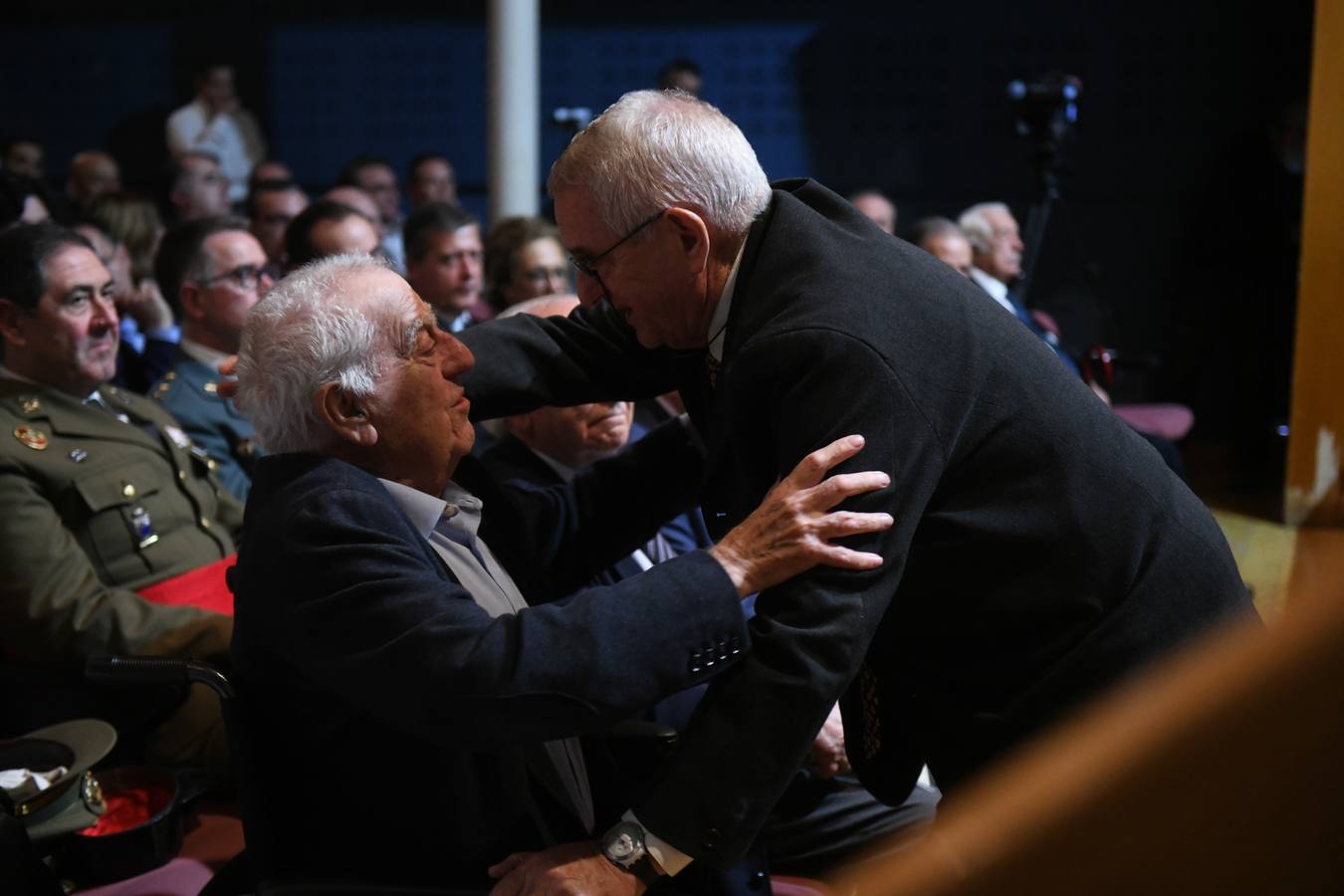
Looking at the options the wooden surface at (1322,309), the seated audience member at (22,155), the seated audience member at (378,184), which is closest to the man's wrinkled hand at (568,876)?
the wooden surface at (1322,309)

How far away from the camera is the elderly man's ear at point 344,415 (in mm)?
1366

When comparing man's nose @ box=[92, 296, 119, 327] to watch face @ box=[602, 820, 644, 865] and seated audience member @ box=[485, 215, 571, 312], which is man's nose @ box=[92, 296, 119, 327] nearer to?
seated audience member @ box=[485, 215, 571, 312]

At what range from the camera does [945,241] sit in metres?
4.52

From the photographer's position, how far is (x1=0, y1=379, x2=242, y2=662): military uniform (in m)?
2.05

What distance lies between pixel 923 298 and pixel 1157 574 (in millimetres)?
380

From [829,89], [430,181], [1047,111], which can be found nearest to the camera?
[1047,111]

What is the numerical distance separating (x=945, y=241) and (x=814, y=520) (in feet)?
11.5

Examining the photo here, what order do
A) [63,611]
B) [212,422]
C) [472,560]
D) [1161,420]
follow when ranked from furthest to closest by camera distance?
1. [1161,420]
2. [212,422]
3. [63,611]
4. [472,560]

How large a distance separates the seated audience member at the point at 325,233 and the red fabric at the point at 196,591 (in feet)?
4.83

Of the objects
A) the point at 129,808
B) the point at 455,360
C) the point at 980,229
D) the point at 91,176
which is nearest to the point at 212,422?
the point at 129,808

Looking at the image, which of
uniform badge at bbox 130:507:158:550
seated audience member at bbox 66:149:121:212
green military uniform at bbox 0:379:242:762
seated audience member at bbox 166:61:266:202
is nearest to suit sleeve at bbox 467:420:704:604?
green military uniform at bbox 0:379:242:762

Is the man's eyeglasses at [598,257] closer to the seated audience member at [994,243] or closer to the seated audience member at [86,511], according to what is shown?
the seated audience member at [86,511]

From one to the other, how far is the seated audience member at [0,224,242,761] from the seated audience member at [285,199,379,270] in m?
0.99

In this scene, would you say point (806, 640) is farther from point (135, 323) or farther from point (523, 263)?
point (135, 323)
